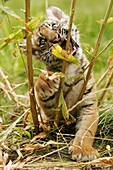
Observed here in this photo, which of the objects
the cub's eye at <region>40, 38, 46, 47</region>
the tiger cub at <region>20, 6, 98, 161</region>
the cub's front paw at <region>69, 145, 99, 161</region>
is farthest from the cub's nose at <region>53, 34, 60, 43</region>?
the cub's front paw at <region>69, 145, 99, 161</region>

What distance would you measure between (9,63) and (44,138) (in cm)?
175

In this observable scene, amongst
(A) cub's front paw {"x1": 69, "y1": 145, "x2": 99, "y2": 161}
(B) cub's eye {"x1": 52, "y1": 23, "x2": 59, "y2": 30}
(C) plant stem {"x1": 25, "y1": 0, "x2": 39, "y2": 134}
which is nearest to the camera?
(C) plant stem {"x1": 25, "y1": 0, "x2": 39, "y2": 134}

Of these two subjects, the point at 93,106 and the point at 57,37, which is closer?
the point at 57,37

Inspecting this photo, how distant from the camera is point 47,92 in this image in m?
2.03

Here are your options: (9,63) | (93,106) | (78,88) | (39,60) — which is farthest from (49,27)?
(9,63)

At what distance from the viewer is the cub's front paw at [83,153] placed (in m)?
1.63

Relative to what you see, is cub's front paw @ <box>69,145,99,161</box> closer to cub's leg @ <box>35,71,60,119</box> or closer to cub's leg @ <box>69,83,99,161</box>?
cub's leg @ <box>69,83,99,161</box>

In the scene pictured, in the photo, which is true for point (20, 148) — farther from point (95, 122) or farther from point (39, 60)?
point (39, 60)

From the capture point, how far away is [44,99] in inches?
83.7

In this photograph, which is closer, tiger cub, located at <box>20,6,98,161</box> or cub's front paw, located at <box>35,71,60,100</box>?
tiger cub, located at <box>20,6,98,161</box>

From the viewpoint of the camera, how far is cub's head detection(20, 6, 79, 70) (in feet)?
5.57

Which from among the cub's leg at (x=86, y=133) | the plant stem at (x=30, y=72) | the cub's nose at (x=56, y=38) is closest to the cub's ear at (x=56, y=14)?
the cub's nose at (x=56, y=38)

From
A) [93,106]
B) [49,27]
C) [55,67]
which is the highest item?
[49,27]

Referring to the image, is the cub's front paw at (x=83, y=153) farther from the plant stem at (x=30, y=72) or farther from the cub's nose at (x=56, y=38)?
the cub's nose at (x=56, y=38)
